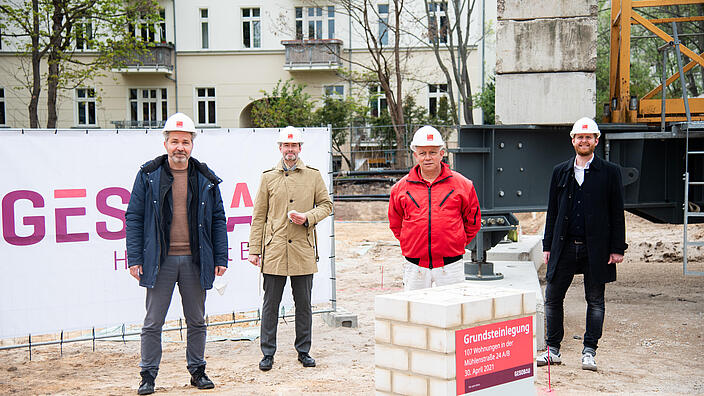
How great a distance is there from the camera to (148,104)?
1453 inches

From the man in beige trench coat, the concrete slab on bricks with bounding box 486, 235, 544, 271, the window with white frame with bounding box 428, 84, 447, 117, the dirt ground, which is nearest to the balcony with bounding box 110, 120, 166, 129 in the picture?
the window with white frame with bounding box 428, 84, 447, 117

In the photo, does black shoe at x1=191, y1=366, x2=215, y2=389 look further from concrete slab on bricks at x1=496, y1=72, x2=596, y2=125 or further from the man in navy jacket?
concrete slab on bricks at x1=496, y1=72, x2=596, y2=125

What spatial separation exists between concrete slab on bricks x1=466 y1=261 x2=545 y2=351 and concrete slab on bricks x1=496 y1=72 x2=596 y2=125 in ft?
5.88

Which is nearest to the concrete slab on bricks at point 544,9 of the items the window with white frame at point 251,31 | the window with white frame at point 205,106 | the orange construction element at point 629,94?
the orange construction element at point 629,94

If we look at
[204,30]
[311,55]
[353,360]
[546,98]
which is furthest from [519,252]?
[204,30]

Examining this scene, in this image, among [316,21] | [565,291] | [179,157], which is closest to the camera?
[179,157]

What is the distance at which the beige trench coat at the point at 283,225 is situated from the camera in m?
6.41

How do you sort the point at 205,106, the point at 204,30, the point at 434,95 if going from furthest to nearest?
the point at 205,106 → the point at 204,30 → the point at 434,95

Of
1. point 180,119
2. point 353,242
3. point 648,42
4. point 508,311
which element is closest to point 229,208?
point 180,119

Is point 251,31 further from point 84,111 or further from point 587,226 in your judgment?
point 587,226

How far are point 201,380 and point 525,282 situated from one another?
3952 millimetres

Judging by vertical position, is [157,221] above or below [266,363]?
above

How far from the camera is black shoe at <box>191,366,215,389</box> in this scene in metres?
5.90

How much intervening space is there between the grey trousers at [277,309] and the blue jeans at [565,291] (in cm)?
210
